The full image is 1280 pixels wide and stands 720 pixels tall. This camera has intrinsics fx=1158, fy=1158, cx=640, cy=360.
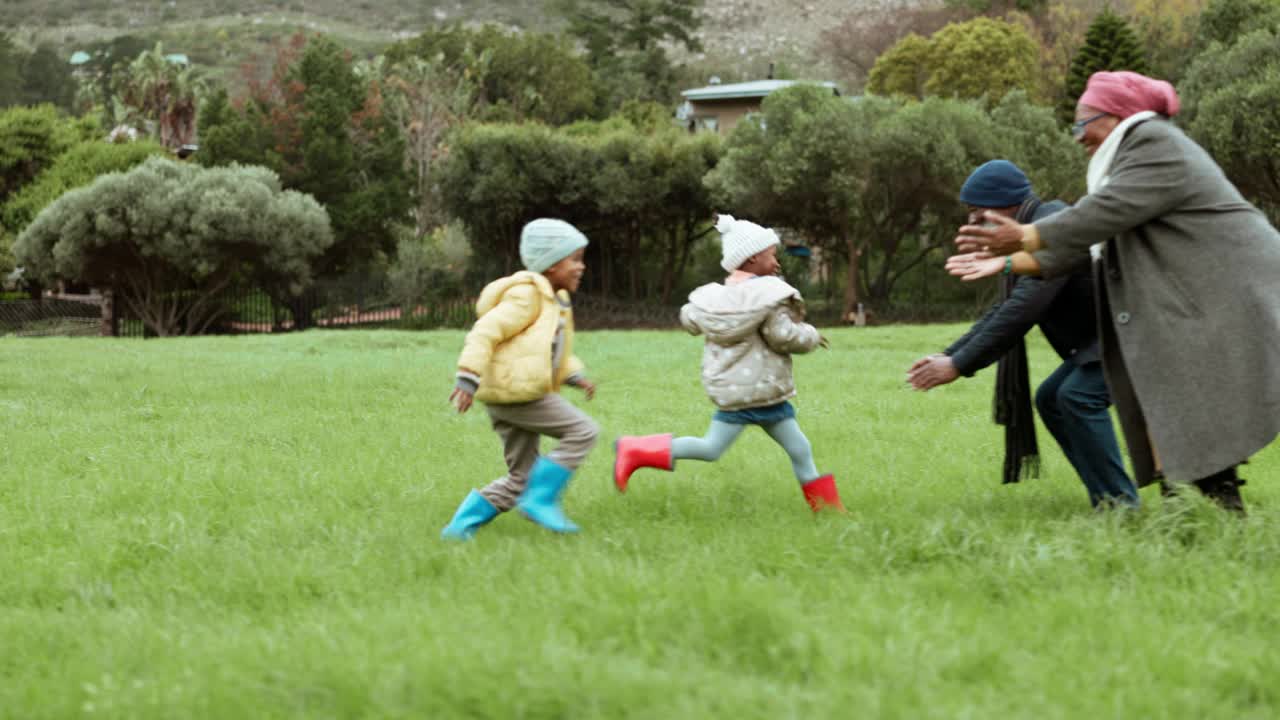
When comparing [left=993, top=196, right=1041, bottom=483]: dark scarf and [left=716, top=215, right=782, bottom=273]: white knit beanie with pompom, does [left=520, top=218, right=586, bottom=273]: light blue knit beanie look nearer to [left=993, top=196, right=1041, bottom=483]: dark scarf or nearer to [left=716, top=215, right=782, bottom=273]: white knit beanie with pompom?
[left=716, top=215, right=782, bottom=273]: white knit beanie with pompom

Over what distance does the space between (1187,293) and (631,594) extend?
2.81m

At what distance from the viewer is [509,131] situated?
4228 centimetres

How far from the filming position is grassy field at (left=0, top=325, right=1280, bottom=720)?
3.41 m

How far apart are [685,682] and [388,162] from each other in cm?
4704

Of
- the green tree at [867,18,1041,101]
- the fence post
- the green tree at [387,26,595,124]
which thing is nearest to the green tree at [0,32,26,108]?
the green tree at [387,26,595,124]

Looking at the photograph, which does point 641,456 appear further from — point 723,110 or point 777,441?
point 723,110

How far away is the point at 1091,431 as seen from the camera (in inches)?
227

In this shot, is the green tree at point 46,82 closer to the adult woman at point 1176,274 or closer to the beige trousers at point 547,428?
the beige trousers at point 547,428

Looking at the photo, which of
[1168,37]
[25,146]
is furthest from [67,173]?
[1168,37]

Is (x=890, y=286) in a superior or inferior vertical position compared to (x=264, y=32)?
inferior

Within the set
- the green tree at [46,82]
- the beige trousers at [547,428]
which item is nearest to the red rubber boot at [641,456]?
the beige trousers at [547,428]

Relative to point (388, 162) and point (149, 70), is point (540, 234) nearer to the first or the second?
point (388, 162)

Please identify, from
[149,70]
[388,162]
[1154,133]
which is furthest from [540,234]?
[149,70]

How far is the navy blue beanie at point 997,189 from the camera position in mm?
5992
